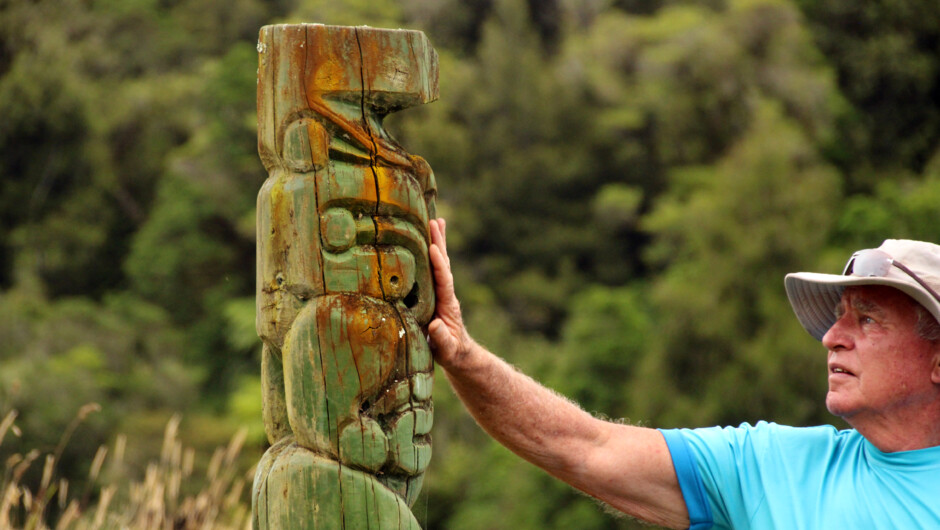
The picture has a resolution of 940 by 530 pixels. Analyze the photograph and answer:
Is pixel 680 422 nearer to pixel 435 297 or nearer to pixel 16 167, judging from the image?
pixel 435 297

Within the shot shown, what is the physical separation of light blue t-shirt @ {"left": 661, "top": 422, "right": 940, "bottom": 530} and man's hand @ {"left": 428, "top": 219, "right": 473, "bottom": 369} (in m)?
0.72

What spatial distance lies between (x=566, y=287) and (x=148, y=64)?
42.5 ft

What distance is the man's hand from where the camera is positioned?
3119mm

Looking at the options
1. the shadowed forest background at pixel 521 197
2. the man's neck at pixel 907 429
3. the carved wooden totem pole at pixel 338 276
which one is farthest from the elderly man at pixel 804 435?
the shadowed forest background at pixel 521 197

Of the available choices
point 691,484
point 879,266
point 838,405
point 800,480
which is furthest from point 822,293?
point 691,484

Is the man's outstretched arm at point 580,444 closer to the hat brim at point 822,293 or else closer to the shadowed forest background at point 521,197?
the hat brim at point 822,293

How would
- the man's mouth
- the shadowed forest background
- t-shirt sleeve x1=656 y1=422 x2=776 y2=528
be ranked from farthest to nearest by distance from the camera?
1. the shadowed forest background
2. t-shirt sleeve x1=656 y1=422 x2=776 y2=528
3. the man's mouth

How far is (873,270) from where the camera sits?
119 inches

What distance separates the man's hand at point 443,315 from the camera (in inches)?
123

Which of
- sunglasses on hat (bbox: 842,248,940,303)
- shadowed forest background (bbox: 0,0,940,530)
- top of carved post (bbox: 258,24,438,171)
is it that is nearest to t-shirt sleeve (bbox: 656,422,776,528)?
sunglasses on hat (bbox: 842,248,940,303)

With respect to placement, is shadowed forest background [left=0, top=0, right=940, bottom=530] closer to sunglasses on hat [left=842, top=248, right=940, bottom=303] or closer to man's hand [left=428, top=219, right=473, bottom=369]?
sunglasses on hat [left=842, top=248, right=940, bottom=303]

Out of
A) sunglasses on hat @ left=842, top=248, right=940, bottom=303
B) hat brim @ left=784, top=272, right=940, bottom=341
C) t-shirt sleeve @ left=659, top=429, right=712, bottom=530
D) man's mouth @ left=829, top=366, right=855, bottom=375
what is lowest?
t-shirt sleeve @ left=659, top=429, right=712, bottom=530

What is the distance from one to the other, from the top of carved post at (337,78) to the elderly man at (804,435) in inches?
14.6

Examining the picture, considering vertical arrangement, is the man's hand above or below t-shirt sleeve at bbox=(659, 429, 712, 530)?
above
